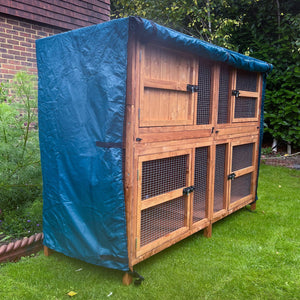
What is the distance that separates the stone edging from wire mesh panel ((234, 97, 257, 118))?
2.80m

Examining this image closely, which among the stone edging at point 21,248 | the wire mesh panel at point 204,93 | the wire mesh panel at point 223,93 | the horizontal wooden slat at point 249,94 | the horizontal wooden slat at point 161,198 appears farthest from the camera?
the horizontal wooden slat at point 249,94

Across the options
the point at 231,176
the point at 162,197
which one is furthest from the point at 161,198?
the point at 231,176

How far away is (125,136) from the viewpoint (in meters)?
2.50

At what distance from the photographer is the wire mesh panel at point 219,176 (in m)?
3.84

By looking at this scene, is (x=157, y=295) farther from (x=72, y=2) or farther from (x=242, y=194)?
(x=72, y=2)

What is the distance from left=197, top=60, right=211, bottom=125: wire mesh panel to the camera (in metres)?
3.30

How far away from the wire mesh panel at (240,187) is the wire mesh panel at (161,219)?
4.20 feet

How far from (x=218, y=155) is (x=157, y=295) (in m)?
1.88

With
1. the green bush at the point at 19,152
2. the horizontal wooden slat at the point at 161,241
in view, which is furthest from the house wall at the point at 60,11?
the horizontal wooden slat at the point at 161,241

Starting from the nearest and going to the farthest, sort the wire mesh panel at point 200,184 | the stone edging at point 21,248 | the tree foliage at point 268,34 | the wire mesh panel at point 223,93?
the stone edging at point 21,248
the wire mesh panel at point 200,184
the wire mesh panel at point 223,93
the tree foliage at point 268,34

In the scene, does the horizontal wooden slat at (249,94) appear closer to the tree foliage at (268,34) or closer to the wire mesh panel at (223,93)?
the wire mesh panel at (223,93)

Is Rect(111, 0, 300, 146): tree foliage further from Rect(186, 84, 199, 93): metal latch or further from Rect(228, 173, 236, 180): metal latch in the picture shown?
Rect(186, 84, 199, 93): metal latch

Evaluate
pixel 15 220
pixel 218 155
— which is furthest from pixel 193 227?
pixel 15 220

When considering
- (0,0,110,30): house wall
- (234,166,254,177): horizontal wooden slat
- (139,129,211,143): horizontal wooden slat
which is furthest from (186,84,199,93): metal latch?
(0,0,110,30): house wall
